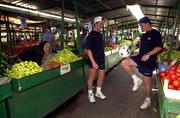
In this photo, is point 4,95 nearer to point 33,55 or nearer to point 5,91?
point 5,91

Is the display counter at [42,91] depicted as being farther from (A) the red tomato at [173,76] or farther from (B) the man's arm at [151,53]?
(A) the red tomato at [173,76]

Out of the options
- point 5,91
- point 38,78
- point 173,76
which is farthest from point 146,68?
point 5,91

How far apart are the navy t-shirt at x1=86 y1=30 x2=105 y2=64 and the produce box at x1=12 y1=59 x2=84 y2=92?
658mm

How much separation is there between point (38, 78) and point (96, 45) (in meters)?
2.32

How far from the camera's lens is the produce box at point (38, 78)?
3867mm

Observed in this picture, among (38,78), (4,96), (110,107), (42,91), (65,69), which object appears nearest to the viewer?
(4,96)

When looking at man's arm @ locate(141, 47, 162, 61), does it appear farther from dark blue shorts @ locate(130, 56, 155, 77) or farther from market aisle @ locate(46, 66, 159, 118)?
market aisle @ locate(46, 66, 159, 118)

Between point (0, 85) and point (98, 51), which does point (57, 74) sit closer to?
point (98, 51)

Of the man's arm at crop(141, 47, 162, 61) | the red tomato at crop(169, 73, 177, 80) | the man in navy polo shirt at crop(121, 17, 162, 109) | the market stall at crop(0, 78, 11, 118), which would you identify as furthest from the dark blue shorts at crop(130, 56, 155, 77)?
the market stall at crop(0, 78, 11, 118)

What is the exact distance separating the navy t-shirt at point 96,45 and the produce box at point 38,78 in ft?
2.16

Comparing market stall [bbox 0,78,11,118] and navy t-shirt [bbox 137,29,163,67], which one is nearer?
market stall [bbox 0,78,11,118]

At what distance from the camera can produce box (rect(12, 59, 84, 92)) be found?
387cm

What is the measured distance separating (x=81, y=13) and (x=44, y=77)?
697 cm

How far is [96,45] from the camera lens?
253 inches
